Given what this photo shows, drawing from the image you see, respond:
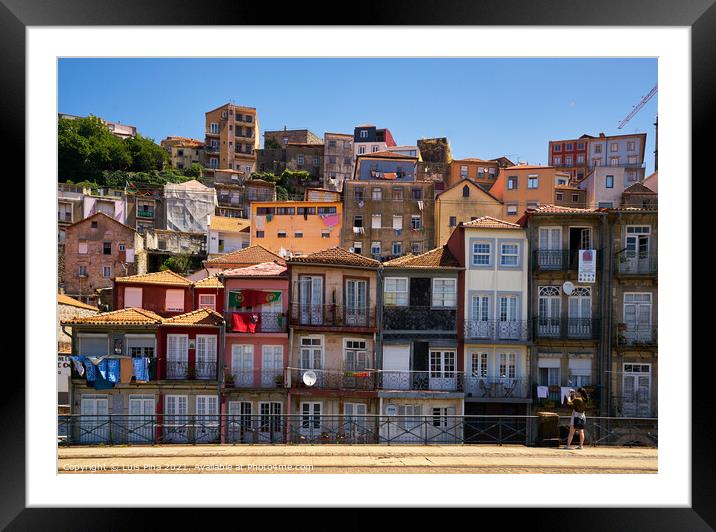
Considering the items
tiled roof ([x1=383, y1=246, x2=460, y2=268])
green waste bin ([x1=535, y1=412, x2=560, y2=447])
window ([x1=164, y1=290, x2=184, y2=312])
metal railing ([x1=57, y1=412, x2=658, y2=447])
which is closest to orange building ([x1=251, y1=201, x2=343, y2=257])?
window ([x1=164, y1=290, x2=184, y2=312])

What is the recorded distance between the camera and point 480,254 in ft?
57.0

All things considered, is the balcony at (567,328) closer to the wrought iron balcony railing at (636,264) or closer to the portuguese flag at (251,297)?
the wrought iron balcony railing at (636,264)

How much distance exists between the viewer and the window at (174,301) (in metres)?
18.1

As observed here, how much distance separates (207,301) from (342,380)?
4.34 meters

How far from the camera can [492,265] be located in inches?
682

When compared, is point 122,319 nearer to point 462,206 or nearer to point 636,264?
point 636,264

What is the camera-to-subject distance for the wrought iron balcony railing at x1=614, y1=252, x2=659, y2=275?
17078mm

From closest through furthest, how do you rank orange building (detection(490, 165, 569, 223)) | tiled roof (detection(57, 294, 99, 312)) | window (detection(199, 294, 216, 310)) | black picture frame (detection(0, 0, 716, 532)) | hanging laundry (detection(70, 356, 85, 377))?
black picture frame (detection(0, 0, 716, 532)) → hanging laundry (detection(70, 356, 85, 377)) → window (detection(199, 294, 216, 310)) → tiled roof (detection(57, 294, 99, 312)) → orange building (detection(490, 165, 569, 223))

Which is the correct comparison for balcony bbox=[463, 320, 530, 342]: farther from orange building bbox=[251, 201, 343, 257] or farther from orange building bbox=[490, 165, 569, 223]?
orange building bbox=[490, 165, 569, 223]

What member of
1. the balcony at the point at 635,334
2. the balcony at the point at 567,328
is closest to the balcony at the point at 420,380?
the balcony at the point at 567,328

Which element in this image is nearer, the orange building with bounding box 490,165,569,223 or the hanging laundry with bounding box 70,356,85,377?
the hanging laundry with bounding box 70,356,85,377

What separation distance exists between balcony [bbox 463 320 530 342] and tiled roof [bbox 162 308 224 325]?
613cm

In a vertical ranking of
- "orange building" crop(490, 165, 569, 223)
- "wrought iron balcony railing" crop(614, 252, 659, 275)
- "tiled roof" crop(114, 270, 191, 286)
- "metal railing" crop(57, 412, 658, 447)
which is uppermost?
"orange building" crop(490, 165, 569, 223)
